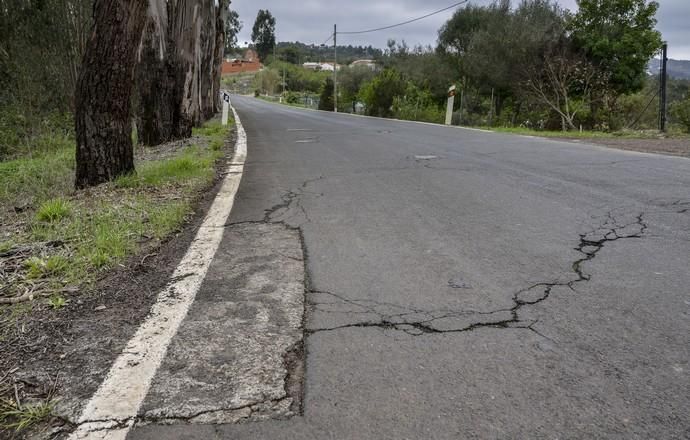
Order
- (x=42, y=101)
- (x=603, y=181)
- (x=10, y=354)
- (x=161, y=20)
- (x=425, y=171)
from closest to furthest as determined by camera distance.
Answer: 1. (x=10, y=354)
2. (x=603, y=181)
3. (x=425, y=171)
4. (x=161, y=20)
5. (x=42, y=101)

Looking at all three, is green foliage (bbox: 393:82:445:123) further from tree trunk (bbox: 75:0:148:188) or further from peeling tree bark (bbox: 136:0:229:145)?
tree trunk (bbox: 75:0:148:188)

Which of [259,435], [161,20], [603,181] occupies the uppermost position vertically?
[161,20]

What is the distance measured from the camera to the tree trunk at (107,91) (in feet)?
18.8

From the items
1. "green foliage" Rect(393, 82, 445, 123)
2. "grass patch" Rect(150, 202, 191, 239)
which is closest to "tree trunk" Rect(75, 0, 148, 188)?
"grass patch" Rect(150, 202, 191, 239)

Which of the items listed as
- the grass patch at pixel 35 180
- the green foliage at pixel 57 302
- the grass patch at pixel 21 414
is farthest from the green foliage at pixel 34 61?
the grass patch at pixel 21 414

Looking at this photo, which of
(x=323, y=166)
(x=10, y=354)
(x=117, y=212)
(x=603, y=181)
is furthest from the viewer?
(x=323, y=166)

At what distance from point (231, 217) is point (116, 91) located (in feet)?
7.71

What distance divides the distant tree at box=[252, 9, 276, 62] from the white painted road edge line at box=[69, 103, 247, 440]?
403 ft

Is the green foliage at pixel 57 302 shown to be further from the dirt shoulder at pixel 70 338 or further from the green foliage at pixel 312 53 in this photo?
the green foliage at pixel 312 53

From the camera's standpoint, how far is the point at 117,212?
14.9ft

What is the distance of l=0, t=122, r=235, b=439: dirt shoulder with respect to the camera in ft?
6.36

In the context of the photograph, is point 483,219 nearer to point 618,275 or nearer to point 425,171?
point 618,275

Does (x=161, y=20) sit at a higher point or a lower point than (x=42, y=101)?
higher

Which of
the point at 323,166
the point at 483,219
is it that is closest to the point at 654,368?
the point at 483,219
